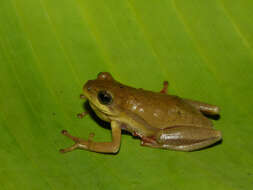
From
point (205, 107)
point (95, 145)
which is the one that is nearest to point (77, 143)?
point (95, 145)

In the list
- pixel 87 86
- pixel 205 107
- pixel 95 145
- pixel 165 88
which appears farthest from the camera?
pixel 165 88

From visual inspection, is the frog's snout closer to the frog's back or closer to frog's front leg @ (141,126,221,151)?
the frog's back

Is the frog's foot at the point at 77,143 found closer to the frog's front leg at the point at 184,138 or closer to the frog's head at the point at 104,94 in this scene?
the frog's head at the point at 104,94

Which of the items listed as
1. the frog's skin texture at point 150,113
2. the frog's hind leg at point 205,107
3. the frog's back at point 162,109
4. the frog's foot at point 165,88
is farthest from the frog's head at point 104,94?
the frog's hind leg at point 205,107

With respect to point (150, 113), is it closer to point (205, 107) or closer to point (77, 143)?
point (205, 107)

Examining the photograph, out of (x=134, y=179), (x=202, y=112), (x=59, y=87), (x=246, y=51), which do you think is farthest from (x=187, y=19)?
(x=134, y=179)

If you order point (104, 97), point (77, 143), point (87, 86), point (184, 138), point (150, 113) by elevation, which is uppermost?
point (87, 86)

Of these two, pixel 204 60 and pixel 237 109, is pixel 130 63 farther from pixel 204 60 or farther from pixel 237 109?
pixel 237 109
